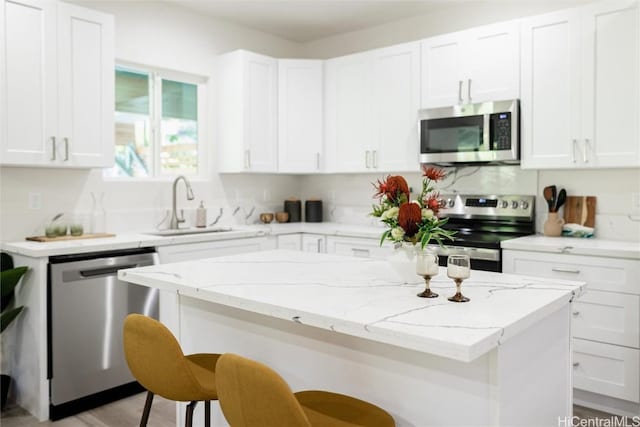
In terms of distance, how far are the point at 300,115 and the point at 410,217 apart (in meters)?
2.96

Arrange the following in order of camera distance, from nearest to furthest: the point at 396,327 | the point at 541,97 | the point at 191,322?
the point at 396,327, the point at 191,322, the point at 541,97

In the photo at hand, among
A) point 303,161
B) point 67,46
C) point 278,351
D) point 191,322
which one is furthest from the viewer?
Result: point 303,161

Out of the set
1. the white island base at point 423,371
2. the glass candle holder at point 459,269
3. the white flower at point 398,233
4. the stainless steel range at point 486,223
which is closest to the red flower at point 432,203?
the white flower at point 398,233

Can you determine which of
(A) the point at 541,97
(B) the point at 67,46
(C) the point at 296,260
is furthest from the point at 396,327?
(B) the point at 67,46

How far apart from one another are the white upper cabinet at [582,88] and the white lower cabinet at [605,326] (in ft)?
2.10

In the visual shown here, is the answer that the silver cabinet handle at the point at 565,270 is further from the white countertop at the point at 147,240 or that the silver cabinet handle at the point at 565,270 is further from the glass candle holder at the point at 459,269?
the glass candle holder at the point at 459,269

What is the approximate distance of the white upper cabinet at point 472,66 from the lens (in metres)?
3.48

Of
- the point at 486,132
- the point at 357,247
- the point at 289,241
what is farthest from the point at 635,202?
the point at 289,241

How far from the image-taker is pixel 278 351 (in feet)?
6.44

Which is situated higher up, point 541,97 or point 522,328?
point 541,97

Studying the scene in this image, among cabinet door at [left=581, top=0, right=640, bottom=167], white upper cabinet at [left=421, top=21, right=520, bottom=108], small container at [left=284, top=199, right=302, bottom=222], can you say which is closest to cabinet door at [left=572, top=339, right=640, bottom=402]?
cabinet door at [left=581, top=0, right=640, bottom=167]

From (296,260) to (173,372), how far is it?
2.97 ft

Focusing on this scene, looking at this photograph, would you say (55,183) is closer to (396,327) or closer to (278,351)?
(278,351)

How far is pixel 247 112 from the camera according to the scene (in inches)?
169
